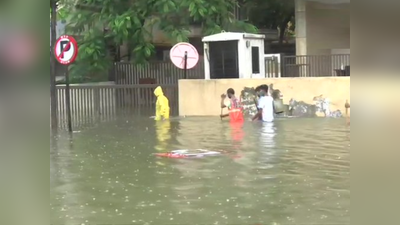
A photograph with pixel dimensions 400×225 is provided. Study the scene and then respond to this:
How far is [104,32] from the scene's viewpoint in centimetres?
2186

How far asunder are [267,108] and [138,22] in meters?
6.91

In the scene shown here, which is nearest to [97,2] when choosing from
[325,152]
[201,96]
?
[201,96]

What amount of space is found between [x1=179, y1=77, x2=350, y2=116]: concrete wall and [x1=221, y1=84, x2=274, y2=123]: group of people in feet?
0.93

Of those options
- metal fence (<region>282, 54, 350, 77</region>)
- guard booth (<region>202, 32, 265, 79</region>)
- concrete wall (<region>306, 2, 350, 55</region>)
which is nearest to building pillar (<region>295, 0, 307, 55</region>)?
concrete wall (<region>306, 2, 350, 55</region>)

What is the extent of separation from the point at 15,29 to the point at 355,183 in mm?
1659

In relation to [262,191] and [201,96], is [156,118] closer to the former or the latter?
[201,96]

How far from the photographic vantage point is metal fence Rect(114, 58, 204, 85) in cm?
2308

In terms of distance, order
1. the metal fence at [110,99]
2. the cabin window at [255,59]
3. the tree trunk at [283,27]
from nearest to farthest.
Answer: the cabin window at [255,59] < the metal fence at [110,99] < the tree trunk at [283,27]

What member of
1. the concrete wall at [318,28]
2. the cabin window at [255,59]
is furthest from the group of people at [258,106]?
the concrete wall at [318,28]

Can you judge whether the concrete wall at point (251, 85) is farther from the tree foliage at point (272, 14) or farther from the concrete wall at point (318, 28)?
the tree foliage at point (272, 14)

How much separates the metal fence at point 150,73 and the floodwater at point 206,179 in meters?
10.4

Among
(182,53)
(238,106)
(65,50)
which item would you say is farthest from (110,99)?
(65,50)

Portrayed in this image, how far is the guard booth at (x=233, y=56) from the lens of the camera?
18734 mm

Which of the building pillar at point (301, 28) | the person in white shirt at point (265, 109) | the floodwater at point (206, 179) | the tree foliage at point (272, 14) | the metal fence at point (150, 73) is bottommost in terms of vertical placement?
the floodwater at point (206, 179)
